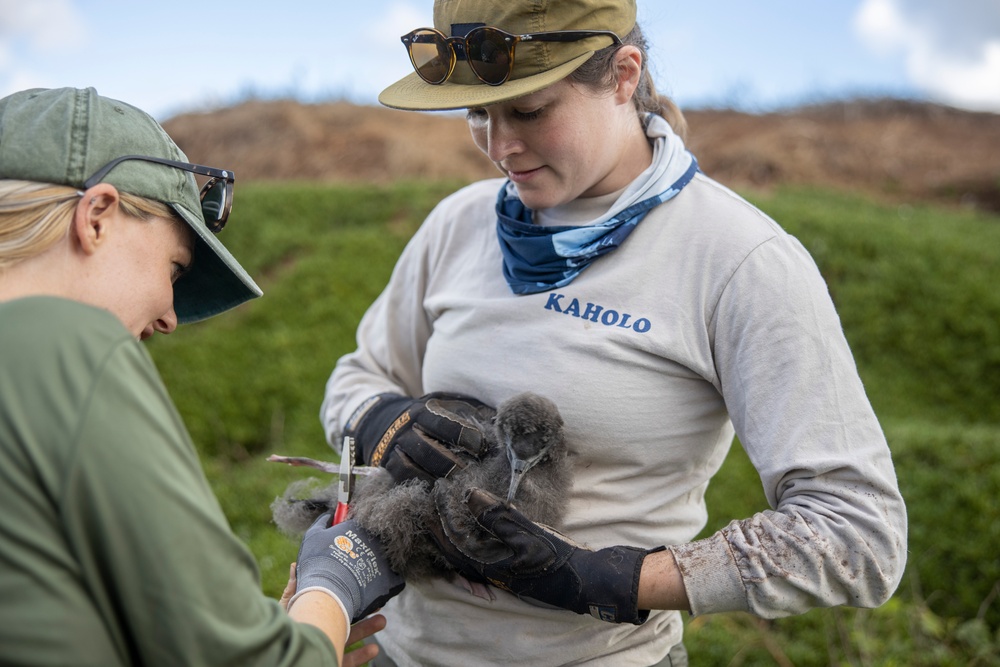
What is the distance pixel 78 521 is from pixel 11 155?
86 centimetres

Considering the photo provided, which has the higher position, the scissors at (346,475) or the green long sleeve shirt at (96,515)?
the green long sleeve shirt at (96,515)

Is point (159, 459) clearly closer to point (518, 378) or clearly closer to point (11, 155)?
point (11, 155)

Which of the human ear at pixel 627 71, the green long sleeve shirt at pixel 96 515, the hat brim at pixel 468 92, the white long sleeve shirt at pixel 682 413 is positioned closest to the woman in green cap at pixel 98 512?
the green long sleeve shirt at pixel 96 515

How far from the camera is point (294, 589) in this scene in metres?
2.28

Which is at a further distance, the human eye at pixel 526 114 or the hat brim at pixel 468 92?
the human eye at pixel 526 114

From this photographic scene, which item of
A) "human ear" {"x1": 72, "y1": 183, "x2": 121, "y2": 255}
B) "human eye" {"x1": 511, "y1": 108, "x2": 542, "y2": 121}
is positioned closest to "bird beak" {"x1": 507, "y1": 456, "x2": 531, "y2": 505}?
"human eye" {"x1": 511, "y1": 108, "x2": 542, "y2": 121}

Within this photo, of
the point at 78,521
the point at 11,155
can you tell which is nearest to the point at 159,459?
the point at 78,521

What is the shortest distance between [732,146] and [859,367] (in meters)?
6.01

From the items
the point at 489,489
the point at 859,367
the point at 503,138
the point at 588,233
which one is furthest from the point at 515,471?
the point at 859,367

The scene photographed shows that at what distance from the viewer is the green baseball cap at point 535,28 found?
2.31 meters

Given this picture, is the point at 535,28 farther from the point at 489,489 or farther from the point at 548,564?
the point at 548,564

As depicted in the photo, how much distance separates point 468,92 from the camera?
7.91 feet

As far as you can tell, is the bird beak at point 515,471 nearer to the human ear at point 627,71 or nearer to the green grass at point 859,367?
the human ear at point 627,71

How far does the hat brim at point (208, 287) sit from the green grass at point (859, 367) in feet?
8.86
